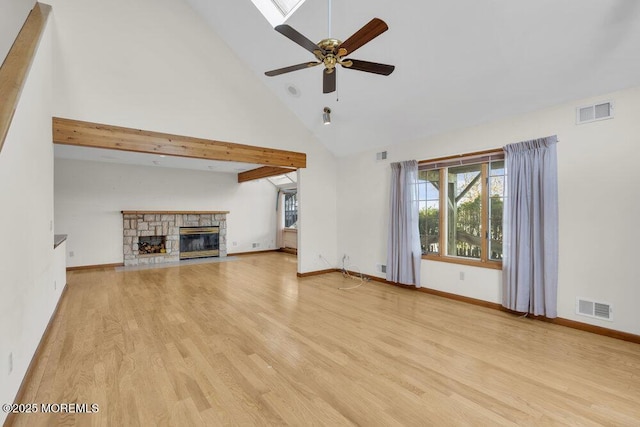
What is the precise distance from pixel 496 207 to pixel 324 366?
3.29m

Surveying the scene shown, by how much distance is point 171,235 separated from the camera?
25.7 feet

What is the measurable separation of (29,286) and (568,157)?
5.53 meters

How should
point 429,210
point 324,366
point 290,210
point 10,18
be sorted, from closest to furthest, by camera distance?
1. point 324,366
2. point 10,18
3. point 429,210
4. point 290,210

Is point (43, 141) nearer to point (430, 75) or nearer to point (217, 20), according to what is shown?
point (217, 20)

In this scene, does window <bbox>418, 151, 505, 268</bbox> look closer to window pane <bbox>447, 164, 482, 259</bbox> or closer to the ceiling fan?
window pane <bbox>447, 164, 482, 259</bbox>

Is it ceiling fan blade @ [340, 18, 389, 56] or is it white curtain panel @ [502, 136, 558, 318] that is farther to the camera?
white curtain panel @ [502, 136, 558, 318]

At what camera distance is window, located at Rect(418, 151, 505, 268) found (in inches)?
164

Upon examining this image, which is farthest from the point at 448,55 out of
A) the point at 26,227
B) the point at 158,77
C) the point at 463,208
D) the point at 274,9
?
the point at 26,227

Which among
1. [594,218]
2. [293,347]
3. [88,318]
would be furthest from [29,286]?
[594,218]

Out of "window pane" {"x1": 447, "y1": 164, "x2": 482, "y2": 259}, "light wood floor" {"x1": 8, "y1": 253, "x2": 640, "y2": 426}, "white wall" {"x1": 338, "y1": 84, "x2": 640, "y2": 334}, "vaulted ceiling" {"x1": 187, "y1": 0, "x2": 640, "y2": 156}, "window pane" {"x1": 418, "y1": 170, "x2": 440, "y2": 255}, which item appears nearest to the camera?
"light wood floor" {"x1": 8, "y1": 253, "x2": 640, "y2": 426}

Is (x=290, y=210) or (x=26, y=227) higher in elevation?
(x=290, y=210)

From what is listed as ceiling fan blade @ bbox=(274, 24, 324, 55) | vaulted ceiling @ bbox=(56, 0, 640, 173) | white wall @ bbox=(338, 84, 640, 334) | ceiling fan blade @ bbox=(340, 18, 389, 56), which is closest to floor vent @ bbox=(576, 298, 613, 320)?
white wall @ bbox=(338, 84, 640, 334)

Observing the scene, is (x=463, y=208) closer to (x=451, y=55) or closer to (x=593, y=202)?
(x=593, y=202)

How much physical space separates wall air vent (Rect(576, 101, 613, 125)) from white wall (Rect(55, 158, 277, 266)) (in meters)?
7.93
